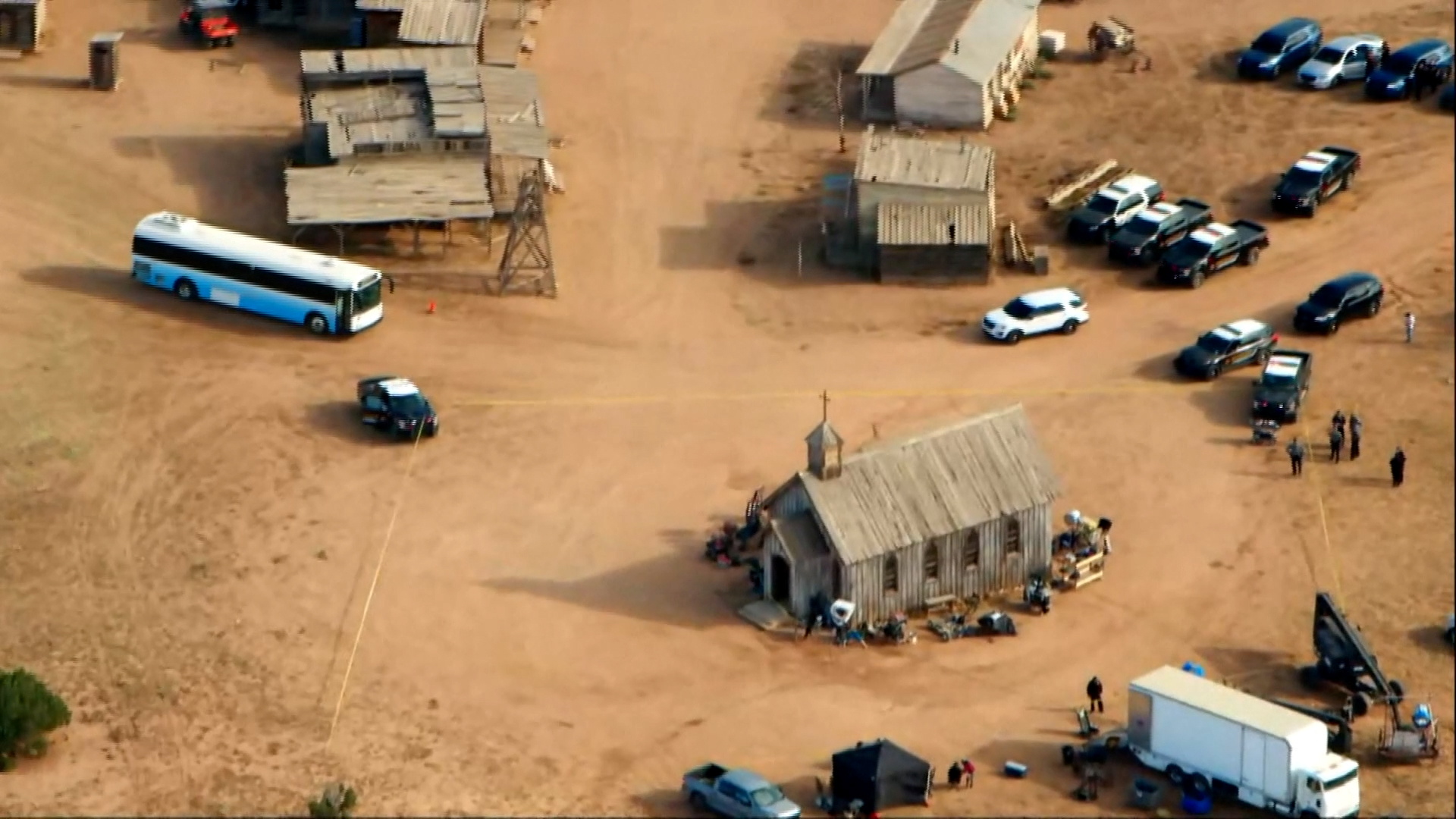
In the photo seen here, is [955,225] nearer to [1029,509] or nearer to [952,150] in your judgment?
[952,150]

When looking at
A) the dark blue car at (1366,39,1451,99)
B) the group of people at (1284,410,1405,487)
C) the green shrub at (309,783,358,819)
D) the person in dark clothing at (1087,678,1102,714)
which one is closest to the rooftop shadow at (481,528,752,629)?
the person in dark clothing at (1087,678,1102,714)

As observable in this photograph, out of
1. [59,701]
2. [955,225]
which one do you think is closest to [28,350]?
[59,701]

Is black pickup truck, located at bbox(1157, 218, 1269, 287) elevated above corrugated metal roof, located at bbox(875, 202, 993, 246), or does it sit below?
below

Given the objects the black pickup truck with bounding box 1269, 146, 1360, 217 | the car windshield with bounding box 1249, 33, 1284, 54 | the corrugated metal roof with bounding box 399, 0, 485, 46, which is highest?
the corrugated metal roof with bounding box 399, 0, 485, 46

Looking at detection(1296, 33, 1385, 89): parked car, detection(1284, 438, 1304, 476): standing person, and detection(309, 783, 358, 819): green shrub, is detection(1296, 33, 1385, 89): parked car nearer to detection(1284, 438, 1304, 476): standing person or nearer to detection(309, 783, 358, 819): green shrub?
detection(1284, 438, 1304, 476): standing person

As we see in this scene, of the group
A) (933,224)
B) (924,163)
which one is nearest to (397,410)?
(933,224)

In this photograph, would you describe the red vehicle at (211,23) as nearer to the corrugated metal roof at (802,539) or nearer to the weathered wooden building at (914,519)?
the weathered wooden building at (914,519)

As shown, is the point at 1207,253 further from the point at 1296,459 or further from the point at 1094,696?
the point at 1094,696
